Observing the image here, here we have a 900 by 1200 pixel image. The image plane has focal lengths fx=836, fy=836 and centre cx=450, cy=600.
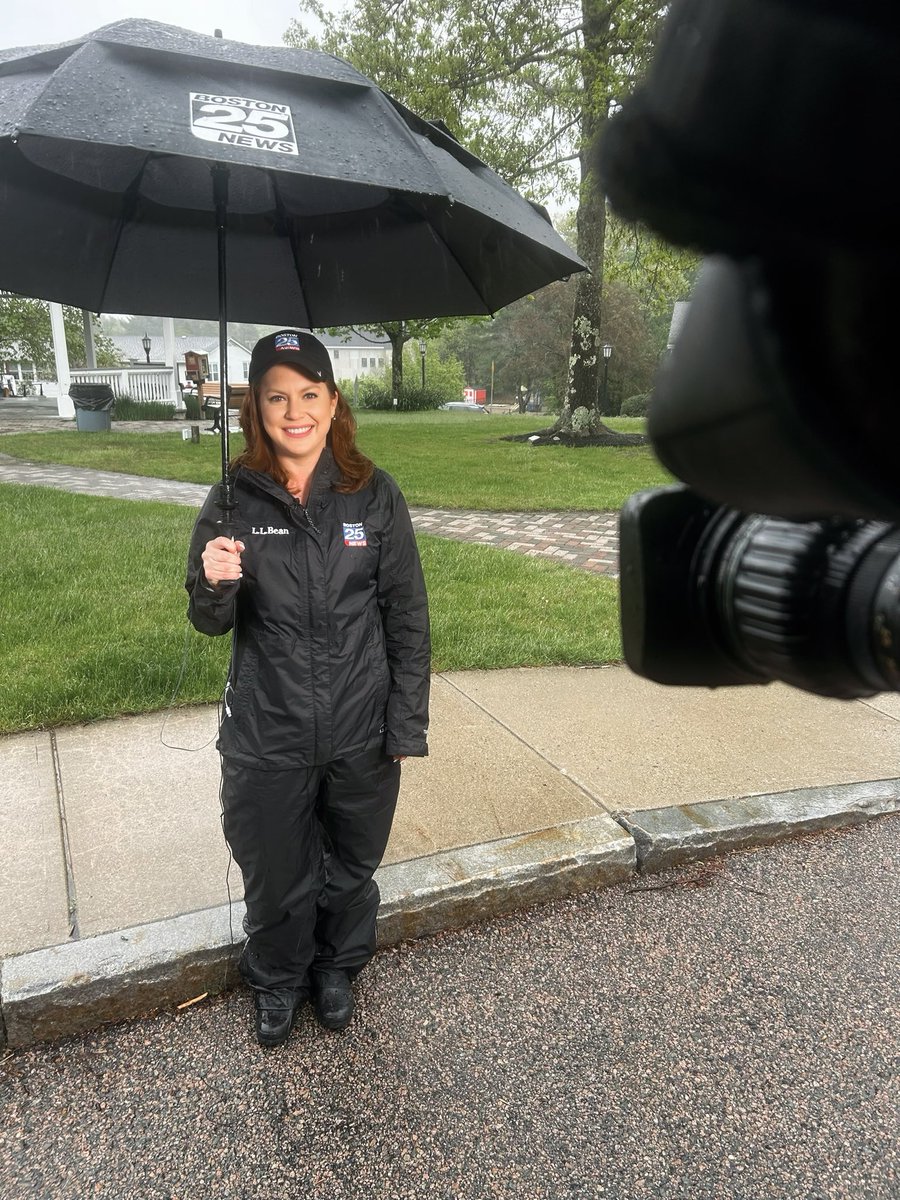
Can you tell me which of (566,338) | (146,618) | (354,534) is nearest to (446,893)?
(354,534)

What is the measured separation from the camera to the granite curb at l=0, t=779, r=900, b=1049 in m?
2.31

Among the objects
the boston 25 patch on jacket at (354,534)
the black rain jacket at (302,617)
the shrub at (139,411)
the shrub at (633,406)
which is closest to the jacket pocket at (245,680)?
the black rain jacket at (302,617)

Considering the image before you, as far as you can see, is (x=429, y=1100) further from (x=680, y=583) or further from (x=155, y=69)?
(x=155, y=69)

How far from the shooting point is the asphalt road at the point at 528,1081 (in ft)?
6.34

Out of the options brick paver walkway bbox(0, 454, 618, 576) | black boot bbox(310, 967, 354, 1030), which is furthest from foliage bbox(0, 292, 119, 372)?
black boot bbox(310, 967, 354, 1030)

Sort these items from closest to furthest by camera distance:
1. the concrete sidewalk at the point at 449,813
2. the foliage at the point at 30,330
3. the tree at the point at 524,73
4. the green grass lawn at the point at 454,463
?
the concrete sidewalk at the point at 449,813, the green grass lawn at the point at 454,463, the tree at the point at 524,73, the foliage at the point at 30,330

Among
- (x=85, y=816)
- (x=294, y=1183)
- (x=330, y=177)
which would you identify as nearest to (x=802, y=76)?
(x=330, y=177)

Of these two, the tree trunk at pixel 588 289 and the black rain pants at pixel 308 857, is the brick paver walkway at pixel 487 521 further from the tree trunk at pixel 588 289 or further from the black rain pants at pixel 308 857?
the tree trunk at pixel 588 289

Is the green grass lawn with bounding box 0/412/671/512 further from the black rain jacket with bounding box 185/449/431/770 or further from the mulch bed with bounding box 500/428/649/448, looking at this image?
the black rain jacket with bounding box 185/449/431/770

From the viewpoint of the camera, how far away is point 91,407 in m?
18.6

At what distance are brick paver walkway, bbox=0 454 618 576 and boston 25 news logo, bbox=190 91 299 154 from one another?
4945mm

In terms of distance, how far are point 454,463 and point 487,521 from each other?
4645 millimetres

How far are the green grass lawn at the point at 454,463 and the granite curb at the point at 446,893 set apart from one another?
253 inches

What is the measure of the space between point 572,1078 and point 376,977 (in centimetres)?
68
